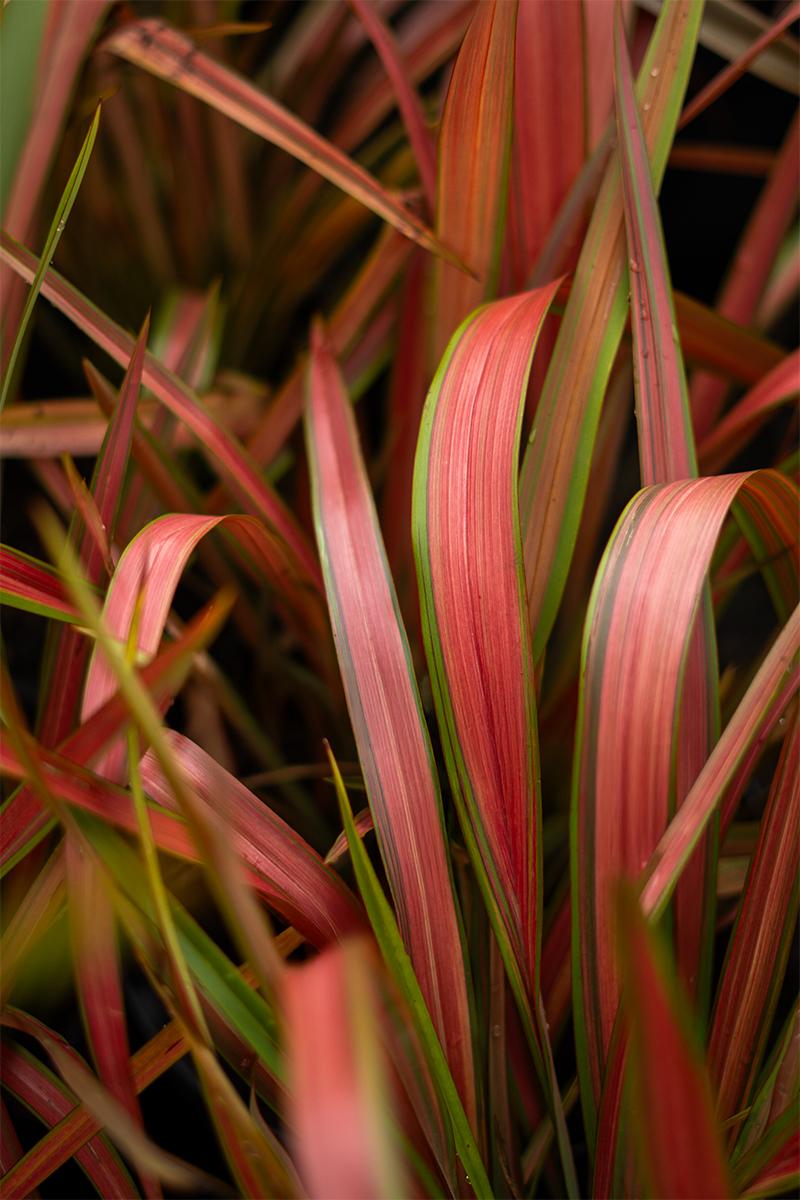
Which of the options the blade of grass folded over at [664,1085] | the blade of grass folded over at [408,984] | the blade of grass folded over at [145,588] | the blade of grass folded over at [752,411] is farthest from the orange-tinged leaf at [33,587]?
the blade of grass folded over at [752,411]

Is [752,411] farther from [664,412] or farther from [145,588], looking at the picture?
[145,588]

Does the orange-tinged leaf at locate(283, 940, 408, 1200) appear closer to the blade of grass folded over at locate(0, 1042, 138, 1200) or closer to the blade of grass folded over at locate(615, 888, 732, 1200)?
the blade of grass folded over at locate(615, 888, 732, 1200)

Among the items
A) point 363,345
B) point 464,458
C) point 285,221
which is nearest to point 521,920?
point 464,458

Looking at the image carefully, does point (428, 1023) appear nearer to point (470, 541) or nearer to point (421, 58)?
point (470, 541)

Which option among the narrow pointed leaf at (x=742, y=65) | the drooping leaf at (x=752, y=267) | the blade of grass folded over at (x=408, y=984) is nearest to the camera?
the blade of grass folded over at (x=408, y=984)

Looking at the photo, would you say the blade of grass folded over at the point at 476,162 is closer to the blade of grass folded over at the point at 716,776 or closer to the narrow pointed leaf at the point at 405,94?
the narrow pointed leaf at the point at 405,94

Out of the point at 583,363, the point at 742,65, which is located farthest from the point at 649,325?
the point at 742,65

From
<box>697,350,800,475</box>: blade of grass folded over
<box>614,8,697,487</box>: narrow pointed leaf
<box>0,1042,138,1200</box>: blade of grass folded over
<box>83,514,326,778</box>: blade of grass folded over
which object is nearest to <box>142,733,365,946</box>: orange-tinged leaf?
<box>83,514,326,778</box>: blade of grass folded over
